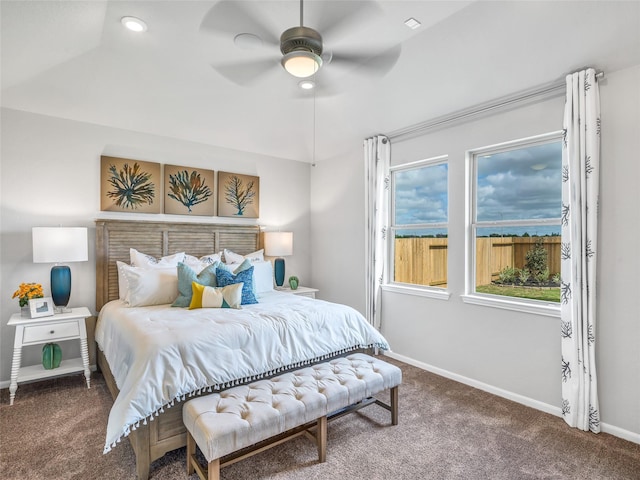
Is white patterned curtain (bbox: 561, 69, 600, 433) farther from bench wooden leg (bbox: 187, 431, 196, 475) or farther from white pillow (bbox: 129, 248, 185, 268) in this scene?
white pillow (bbox: 129, 248, 185, 268)

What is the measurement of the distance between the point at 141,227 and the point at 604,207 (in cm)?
437

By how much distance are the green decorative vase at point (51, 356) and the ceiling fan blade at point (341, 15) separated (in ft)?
11.6

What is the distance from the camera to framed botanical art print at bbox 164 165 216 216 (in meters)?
4.14

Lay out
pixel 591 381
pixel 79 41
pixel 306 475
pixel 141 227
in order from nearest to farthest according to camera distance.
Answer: pixel 306 475 < pixel 591 381 < pixel 79 41 < pixel 141 227

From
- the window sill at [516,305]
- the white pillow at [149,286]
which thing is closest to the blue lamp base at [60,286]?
the white pillow at [149,286]

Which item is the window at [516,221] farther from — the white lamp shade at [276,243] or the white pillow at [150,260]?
the white pillow at [150,260]

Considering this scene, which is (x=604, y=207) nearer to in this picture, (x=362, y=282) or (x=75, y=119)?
(x=362, y=282)

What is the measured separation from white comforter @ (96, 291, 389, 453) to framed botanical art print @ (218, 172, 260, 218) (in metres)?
1.75

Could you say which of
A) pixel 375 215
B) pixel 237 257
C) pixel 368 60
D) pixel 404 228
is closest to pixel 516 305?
pixel 404 228

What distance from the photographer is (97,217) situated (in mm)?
3709

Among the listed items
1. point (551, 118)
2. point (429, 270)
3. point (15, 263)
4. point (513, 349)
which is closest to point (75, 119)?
point (15, 263)

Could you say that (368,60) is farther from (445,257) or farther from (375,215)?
(445,257)

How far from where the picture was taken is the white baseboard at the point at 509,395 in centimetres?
239

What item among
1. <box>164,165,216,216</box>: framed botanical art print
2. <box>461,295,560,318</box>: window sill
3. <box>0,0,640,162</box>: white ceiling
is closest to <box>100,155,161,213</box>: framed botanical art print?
<box>164,165,216,216</box>: framed botanical art print
